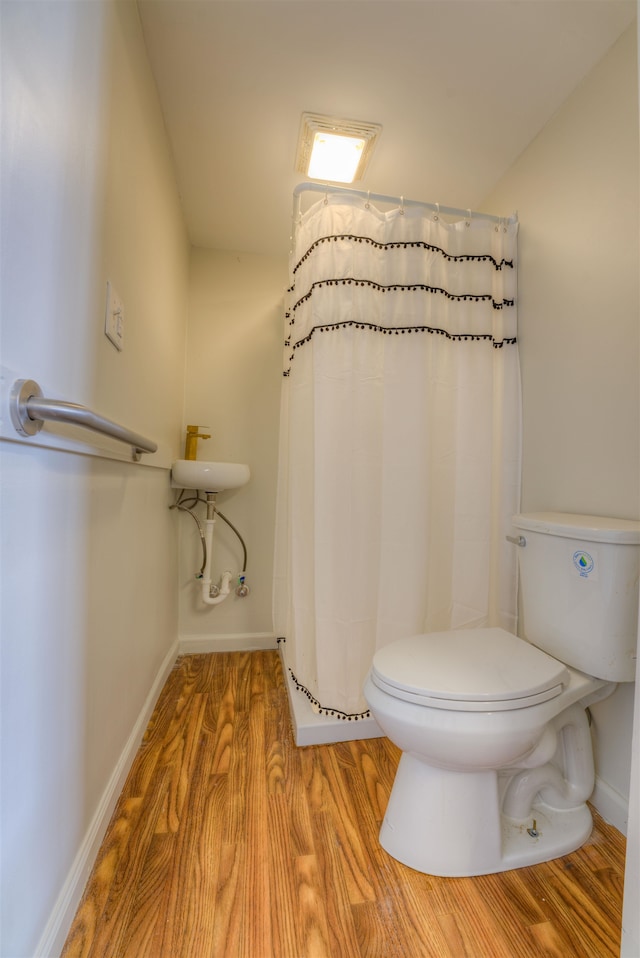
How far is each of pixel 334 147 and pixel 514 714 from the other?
1889 mm

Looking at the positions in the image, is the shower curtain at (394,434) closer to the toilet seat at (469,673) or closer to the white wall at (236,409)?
the toilet seat at (469,673)

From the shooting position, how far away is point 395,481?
1.40 meters

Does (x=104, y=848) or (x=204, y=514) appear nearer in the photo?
(x=104, y=848)

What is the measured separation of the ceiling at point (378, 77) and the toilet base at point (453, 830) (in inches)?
76.7

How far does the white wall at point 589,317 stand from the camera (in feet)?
3.56

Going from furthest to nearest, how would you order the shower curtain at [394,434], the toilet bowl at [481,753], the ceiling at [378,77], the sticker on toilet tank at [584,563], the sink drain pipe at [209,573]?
the sink drain pipe at [209,573]
the shower curtain at [394,434]
the ceiling at [378,77]
the sticker on toilet tank at [584,563]
the toilet bowl at [481,753]

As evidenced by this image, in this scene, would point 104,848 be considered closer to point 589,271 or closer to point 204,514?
point 204,514

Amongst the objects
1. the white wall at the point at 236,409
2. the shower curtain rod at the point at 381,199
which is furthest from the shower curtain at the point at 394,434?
the white wall at the point at 236,409

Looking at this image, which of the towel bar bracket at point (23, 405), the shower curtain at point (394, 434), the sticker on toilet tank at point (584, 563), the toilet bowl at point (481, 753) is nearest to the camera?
the towel bar bracket at point (23, 405)

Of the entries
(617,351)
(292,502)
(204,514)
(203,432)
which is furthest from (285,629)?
(617,351)

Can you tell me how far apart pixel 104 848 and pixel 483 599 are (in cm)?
129

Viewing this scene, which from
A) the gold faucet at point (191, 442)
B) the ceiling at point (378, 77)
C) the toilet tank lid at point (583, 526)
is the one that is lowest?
the toilet tank lid at point (583, 526)

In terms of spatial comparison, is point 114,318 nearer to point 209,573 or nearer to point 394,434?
point 394,434

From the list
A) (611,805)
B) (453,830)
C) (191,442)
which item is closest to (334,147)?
(191,442)
